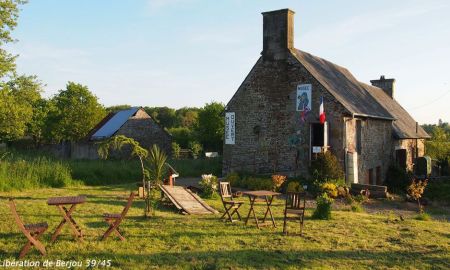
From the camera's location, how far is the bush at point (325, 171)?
18.7 metres

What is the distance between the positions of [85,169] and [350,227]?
45.8ft

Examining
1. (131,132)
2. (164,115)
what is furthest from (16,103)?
(164,115)

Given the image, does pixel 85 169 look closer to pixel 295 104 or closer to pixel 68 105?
pixel 295 104

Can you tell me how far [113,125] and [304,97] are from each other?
59.1 ft

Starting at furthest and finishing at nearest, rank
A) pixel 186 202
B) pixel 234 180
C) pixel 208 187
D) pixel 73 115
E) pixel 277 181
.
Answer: pixel 73 115 → pixel 234 180 → pixel 277 181 → pixel 208 187 → pixel 186 202

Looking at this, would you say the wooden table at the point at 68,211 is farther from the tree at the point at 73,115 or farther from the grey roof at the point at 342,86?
the tree at the point at 73,115

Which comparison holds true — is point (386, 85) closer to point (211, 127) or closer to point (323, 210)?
point (211, 127)

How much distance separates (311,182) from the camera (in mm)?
18938

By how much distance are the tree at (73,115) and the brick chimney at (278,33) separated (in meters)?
26.3

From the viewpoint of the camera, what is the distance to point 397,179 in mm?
23953

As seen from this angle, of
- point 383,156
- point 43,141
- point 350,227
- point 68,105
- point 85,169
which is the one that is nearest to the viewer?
point 350,227

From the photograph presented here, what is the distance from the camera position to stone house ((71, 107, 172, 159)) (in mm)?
32375

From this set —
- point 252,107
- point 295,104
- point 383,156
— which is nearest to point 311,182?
point 295,104

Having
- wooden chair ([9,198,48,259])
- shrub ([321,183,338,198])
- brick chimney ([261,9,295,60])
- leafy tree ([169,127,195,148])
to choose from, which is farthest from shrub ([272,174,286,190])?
leafy tree ([169,127,195,148])
